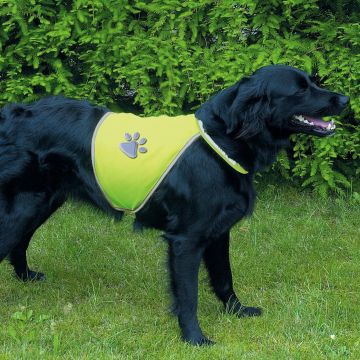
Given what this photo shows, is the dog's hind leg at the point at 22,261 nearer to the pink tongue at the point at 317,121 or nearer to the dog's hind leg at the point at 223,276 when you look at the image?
the dog's hind leg at the point at 223,276

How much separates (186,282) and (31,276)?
4.64 ft

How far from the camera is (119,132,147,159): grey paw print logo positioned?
11.7 feet

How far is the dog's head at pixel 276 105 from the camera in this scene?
11.2 ft

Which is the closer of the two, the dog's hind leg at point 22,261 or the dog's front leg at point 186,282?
the dog's front leg at point 186,282

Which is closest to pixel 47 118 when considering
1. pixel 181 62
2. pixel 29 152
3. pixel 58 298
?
pixel 29 152

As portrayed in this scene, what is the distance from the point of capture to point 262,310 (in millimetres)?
3975

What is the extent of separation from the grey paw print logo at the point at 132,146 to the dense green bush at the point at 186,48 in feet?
7.04

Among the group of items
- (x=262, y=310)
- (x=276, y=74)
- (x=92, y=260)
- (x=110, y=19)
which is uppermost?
(x=276, y=74)

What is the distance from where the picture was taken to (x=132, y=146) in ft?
11.7

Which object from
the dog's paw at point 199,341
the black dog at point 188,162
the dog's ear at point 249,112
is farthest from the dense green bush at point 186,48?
the dog's paw at point 199,341

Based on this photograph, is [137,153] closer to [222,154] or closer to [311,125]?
[222,154]

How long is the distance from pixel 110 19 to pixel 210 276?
274 cm

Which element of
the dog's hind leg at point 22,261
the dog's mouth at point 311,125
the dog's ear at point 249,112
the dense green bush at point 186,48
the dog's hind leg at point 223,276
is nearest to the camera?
the dog's ear at point 249,112

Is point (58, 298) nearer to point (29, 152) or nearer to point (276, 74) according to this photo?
point (29, 152)
